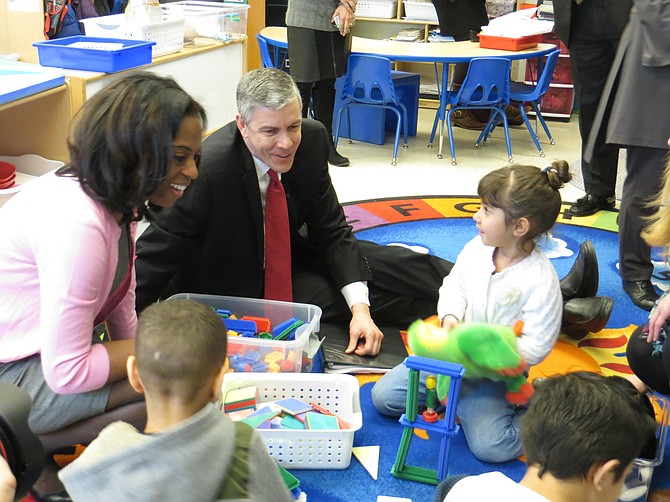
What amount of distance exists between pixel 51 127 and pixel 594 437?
7.03 feet

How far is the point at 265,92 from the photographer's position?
208 centimetres

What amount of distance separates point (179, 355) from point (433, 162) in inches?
142

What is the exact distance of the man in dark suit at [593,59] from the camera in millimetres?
3424

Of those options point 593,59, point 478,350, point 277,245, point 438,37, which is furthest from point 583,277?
point 438,37

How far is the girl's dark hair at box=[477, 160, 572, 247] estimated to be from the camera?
1982 millimetres

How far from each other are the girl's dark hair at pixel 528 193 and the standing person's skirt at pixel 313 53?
237cm

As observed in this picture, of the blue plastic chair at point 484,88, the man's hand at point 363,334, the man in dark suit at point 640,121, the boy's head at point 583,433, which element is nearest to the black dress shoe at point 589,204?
the man in dark suit at point 640,121

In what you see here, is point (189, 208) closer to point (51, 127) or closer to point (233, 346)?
point (233, 346)

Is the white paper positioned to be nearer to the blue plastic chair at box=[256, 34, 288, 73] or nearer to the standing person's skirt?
the standing person's skirt

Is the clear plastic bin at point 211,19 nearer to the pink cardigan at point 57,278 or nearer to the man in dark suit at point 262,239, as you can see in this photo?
the man in dark suit at point 262,239

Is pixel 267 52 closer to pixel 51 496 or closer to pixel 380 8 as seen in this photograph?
pixel 380 8

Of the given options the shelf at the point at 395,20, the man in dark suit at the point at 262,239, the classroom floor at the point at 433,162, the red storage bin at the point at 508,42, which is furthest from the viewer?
the shelf at the point at 395,20

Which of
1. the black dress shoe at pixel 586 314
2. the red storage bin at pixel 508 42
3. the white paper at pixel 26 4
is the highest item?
the white paper at pixel 26 4

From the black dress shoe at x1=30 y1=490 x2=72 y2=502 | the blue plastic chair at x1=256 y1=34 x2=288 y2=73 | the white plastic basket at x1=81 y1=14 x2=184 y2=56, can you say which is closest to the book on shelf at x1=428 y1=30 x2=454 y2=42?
the blue plastic chair at x1=256 y1=34 x2=288 y2=73
